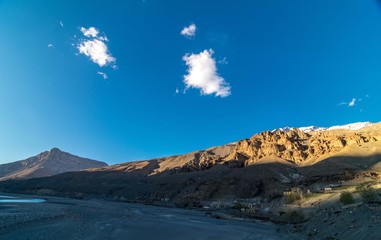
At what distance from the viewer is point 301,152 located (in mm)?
122875

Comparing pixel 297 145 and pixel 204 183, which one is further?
pixel 297 145

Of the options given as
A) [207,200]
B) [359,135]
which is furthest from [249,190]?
[359,135]

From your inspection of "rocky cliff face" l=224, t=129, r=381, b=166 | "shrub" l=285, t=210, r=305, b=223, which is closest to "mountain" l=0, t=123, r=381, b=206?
"rocky cliff face" l=224, t=129, r=381, b=166

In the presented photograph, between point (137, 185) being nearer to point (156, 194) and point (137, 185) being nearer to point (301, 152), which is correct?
point (156, 194)

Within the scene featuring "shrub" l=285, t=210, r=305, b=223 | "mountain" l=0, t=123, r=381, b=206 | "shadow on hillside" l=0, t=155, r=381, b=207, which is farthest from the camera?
"mountain" l=0, t=123, r=381, b=206

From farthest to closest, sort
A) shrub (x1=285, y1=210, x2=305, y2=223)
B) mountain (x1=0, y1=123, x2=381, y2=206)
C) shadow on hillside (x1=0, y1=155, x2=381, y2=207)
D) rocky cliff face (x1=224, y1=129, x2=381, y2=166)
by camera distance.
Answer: rocky cliff face (x1=224, y1=129, x2=381, y2=166)
mountain (x1=0, y1=123, x2=381, y2=206)
shadow on hillside (x1=0, y1=155, x2=381, y2=207)
shrub (x1=285, y1=210, x2=305, y2=223)

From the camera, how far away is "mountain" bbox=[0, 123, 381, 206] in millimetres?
93062

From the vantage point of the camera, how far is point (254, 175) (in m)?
106

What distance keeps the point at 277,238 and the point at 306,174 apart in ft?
260

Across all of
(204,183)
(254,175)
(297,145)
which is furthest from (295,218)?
(297,145)

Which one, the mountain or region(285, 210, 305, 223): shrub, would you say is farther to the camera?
the mountain

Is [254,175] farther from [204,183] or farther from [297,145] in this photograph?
[297,145]

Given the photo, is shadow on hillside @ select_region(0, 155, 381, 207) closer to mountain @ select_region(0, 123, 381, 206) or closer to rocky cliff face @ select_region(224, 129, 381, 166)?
mountain @ select_region(0, 123, 381, 206)

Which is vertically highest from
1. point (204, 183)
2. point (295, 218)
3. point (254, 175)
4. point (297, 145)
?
point (297, 145)
